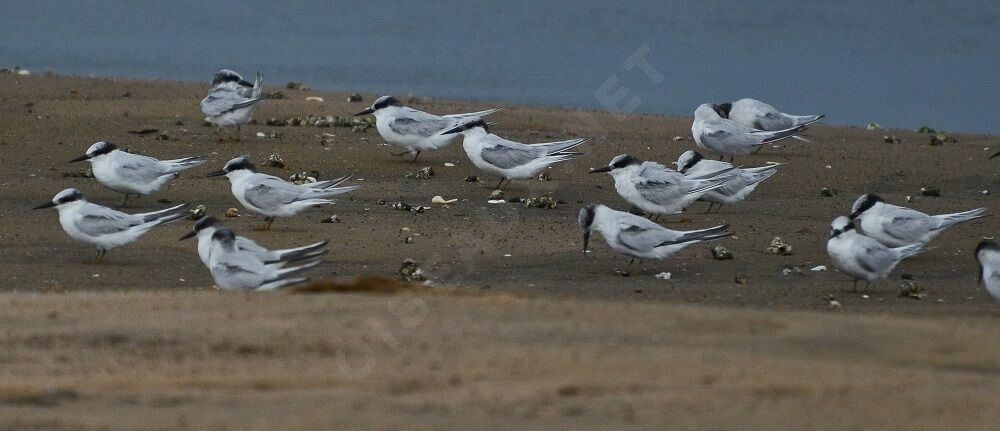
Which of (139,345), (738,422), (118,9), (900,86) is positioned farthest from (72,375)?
(118,9)

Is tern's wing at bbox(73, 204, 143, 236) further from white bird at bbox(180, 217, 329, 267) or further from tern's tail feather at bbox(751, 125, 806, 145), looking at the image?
tern's tail feather at bbox(751, 125, 806, 145)

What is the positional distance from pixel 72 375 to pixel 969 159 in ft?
31.0

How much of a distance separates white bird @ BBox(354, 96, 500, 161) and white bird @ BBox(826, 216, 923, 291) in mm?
4346

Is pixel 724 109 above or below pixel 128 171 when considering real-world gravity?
above

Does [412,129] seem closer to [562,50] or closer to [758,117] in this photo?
[758,117]

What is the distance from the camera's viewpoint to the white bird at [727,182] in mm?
10695

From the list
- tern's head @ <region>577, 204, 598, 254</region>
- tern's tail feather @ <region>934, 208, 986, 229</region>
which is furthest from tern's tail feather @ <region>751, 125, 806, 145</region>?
Result: tern's head @ <region>577, 204, 598, 254</region>

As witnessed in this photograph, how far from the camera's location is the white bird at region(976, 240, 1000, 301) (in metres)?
7.74

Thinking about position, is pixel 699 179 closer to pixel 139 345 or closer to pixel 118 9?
pixel 139 345

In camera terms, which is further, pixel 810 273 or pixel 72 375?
pixel 810 273

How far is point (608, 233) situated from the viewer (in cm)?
893

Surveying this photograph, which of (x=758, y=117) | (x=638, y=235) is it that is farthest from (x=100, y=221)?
(x=758, y=117)

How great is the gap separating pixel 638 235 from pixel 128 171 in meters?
3.38

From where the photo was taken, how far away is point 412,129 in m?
12.2
